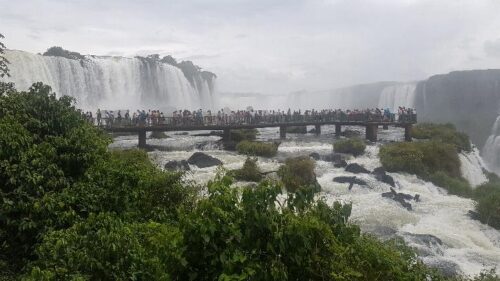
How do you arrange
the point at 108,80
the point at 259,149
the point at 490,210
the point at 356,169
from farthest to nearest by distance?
the point at 108,80, the point at 259,149, the point at 356,169, the point at 490,210

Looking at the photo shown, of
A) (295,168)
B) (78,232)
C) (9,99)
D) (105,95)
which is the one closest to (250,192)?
(78,232)

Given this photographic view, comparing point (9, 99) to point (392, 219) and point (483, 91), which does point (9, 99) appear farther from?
point (483, 91)

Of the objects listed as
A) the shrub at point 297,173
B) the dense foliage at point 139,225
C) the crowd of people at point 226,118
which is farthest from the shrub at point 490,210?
the crowd of people at point 226,118

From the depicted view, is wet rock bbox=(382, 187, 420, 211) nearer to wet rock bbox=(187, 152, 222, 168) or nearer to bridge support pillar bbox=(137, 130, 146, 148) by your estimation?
wet rock bbox=(187, 152, 222, 168)

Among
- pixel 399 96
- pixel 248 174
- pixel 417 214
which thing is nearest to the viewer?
pixel 417 214

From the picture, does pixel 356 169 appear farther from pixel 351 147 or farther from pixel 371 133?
pixel 371 133

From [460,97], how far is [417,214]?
6187cm

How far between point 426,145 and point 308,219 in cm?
2270

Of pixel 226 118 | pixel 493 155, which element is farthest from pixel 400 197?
pixel 493 155

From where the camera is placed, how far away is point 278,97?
10862cm

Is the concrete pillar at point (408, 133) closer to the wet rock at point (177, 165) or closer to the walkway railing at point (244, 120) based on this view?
the walkway railing at point (244, 120)

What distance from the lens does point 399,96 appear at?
2778 inches

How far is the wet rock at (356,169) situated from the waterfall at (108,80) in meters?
27.4

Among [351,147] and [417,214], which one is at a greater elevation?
[351,147]
